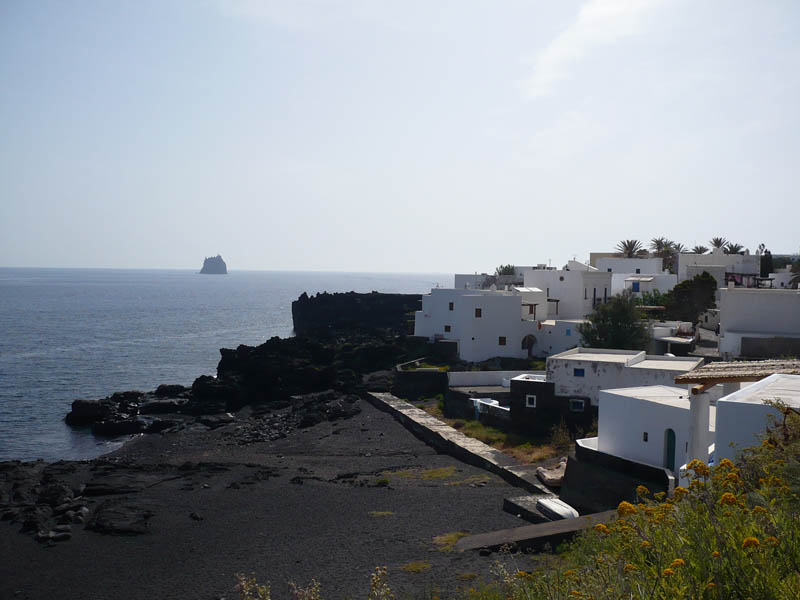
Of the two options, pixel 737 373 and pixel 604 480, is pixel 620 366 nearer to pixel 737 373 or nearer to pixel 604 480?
pixel 604 480

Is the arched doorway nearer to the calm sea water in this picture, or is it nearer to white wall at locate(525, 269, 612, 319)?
white wall at locate(525, 269, 612, 319)

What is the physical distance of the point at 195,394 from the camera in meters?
42.0

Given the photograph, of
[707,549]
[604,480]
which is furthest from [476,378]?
[707,549]

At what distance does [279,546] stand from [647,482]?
9304mm

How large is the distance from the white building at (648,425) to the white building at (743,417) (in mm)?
6232

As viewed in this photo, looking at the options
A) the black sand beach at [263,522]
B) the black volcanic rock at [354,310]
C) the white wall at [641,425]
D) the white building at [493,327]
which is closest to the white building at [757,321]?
the white wall at [641,425]

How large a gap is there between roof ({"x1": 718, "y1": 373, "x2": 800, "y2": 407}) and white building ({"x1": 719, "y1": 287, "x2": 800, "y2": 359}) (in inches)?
673

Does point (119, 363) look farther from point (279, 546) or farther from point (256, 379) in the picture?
point (279, 546)

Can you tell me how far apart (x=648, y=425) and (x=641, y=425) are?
21 centimetres

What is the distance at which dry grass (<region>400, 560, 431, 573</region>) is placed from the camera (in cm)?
1499

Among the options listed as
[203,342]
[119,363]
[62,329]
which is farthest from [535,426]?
[62,329]

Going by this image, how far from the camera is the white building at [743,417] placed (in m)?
10.1

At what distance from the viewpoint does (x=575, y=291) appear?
4488 cm

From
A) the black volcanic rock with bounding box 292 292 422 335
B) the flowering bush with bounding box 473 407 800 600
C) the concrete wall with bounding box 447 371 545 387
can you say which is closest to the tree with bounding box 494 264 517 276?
the black volcanic rock with bounding box 292 292 422 335
